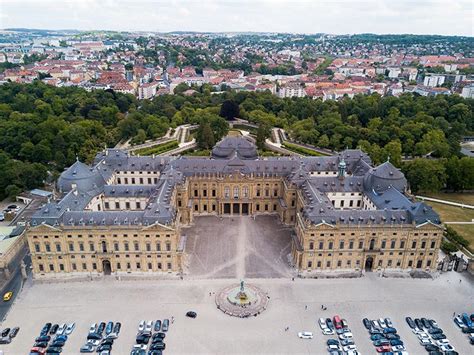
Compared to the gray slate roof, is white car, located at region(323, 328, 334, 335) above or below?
below

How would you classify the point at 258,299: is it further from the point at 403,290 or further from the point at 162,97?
the point at 162,97

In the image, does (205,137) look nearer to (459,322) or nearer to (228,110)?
(228,110)

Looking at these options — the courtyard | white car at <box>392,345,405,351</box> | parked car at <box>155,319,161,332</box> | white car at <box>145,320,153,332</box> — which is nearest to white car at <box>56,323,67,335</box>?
white car at <box>145,320,153,332</box>

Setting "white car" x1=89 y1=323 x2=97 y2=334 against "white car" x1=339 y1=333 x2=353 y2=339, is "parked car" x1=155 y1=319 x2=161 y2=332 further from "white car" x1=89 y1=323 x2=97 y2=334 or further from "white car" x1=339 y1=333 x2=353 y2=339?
"white car" x1=339 y1=333 x2=353 y2=339

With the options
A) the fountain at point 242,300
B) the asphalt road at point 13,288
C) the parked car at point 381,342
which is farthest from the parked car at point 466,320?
the asphalt road at point 13,288

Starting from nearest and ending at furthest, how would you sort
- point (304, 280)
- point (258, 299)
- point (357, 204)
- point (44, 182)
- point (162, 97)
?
point (258, 299) < point (304, 280) < point (357, 204) < point (44, 182) < point (162, 97)

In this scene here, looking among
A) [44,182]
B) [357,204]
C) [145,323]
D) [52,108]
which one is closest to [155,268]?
[145,323]

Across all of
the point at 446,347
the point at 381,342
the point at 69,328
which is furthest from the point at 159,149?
the point at 446,347
